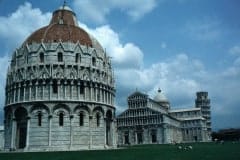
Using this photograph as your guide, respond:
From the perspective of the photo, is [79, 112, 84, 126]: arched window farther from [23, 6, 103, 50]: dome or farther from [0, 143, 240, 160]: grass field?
[0, 143, 240, 160]: grass field

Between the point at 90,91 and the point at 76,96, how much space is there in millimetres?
2423

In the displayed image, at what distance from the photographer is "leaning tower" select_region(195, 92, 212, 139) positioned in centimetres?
12561

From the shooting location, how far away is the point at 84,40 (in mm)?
49125

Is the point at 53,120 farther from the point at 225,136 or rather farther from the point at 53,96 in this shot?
the point at 225,136

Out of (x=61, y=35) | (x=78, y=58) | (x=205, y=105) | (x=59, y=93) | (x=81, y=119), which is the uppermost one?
(x=61, y=35)

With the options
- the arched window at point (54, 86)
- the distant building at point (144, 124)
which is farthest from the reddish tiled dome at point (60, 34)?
the distant building at point (144, 124)

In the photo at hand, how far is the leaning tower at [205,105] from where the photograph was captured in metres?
126

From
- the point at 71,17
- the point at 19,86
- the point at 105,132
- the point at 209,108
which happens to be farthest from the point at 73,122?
the point at 209,108

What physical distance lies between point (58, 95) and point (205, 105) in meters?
94.5

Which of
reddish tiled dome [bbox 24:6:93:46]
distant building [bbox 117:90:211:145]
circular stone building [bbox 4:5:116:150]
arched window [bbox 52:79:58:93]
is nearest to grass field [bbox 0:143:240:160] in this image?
circular stone building [bbox 4:5:116:150]

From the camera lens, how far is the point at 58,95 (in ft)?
141

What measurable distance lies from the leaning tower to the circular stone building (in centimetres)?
8399

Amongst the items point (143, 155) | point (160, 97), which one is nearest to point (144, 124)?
point (160, 97)

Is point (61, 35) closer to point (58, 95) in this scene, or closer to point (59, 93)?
point (59, 93)
